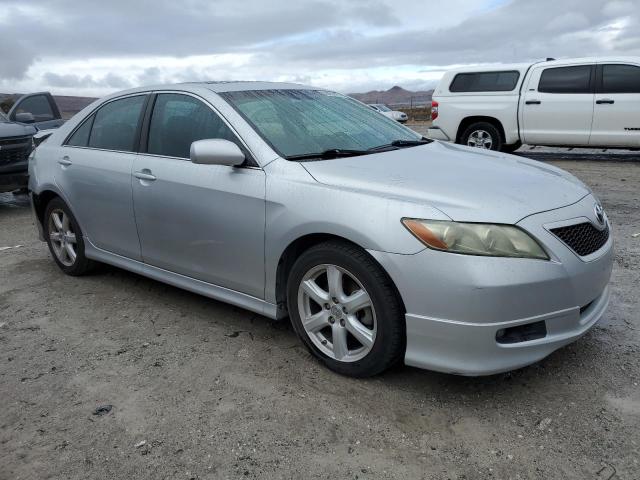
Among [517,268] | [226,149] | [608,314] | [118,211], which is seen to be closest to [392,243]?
[517,268]

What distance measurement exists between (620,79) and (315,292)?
361 inches

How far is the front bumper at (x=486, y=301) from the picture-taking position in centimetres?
268

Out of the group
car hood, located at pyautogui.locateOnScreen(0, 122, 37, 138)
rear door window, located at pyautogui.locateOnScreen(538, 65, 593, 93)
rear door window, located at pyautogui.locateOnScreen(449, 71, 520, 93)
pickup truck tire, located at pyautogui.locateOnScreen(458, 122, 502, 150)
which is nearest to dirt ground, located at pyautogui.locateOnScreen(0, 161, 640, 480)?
car hood, located at pyautogui.locateOnScreen(0, 122, 37, 138)

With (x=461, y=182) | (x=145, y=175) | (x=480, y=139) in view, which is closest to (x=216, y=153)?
(x=145, y=175)

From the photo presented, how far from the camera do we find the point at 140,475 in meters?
2.49

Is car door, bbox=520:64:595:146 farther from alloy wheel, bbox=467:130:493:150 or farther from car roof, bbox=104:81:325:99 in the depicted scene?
car roof, bbox=104:81:325:99

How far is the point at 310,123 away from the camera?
3799mm

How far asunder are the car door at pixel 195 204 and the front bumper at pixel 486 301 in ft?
3.00

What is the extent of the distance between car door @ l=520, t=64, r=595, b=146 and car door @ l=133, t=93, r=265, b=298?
8.53 meters

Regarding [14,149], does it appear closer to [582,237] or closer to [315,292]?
[315,292]

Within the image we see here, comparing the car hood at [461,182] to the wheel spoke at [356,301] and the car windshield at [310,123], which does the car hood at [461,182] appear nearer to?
the car windshield at [310,123]

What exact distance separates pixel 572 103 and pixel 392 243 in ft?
29.9

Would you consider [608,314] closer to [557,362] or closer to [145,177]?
[557,362]

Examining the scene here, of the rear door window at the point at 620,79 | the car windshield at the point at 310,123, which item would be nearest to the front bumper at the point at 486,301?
the car windshield at the point at 310,123
